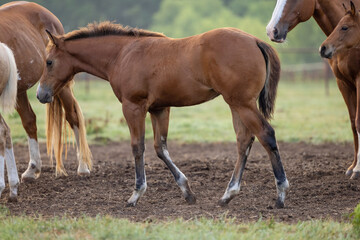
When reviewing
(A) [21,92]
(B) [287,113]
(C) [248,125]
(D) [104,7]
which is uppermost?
(C) [248,125]

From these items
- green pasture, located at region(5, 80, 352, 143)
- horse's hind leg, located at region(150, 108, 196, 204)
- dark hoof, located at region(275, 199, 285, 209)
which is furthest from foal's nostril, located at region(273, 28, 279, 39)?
green pasture, located at region(5, 80, 352, 143)

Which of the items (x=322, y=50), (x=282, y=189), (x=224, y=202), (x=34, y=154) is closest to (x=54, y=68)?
(x=34, y=154)

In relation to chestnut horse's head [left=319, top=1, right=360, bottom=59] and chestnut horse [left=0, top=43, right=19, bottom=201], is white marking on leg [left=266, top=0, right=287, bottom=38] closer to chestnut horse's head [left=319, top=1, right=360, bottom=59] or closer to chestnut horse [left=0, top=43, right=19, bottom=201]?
chestnut horse's head [left=319, top=1, right=360, bottom=59]

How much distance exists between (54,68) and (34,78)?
1112 mm

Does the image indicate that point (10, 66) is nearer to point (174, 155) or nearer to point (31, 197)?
point (31, 197)

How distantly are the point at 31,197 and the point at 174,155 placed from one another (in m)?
3.73

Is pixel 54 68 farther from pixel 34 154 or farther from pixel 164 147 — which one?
pixel 34 154

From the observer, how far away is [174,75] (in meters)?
5.27

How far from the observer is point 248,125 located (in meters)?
5.00

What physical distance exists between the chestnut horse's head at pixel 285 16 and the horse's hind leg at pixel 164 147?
1.53m

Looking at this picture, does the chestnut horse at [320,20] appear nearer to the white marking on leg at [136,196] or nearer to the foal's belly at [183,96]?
the foal's belly at [183,96]

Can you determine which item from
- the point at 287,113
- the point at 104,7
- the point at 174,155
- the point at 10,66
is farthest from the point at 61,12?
the point at 10,66

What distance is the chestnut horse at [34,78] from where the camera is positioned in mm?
6809

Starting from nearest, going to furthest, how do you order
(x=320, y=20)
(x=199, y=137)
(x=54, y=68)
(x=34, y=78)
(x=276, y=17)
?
(x=54, y=68), (x=276, y=17), (x=320, y=20), (x=34, y=78), (x=199, y=137)
